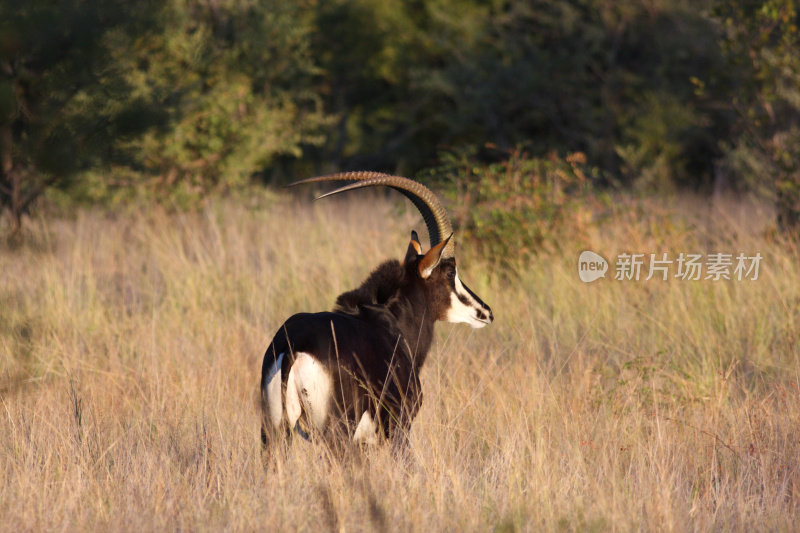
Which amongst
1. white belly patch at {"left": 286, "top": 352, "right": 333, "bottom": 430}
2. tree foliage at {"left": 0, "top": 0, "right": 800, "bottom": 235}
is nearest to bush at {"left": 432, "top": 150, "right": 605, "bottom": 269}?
tree foliage at {"left": 0, "top": 0, "right": 800, "bottom": 235}

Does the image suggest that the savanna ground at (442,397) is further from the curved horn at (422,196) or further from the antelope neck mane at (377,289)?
the curved horn at (422,196)

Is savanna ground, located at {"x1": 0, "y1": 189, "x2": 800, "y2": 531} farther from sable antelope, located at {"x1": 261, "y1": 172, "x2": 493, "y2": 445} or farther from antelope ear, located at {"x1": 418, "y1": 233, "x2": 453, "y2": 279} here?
antelope ear, located at {"x1": 418, "y1": 233, "x2": 453, "y2": 279}

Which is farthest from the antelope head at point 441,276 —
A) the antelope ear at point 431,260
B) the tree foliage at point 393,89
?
the tree foliage at point 393,89

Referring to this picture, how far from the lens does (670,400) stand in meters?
5.09

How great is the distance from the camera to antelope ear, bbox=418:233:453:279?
4.47 meters

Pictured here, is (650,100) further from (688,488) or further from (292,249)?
(688,488)

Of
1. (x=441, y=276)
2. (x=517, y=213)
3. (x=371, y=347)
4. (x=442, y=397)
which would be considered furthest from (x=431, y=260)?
(x=517, y=213)

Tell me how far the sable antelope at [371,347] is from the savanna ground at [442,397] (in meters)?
0.19

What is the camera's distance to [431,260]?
4.54 metres

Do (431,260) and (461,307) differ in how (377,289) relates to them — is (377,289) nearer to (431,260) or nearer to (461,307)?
(431,260)

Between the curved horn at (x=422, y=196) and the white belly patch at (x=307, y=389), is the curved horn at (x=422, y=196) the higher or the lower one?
the higher one

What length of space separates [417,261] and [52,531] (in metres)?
2.21

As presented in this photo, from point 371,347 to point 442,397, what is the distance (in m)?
1.24

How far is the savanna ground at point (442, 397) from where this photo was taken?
361 centimetres
